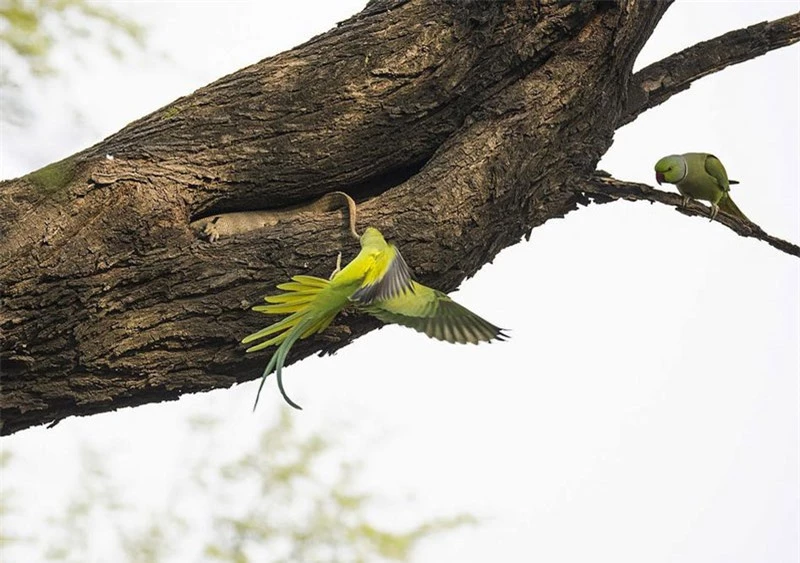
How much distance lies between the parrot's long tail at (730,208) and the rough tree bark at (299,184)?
7.3 inches

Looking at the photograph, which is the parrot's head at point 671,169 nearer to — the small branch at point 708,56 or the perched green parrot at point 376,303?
the small branch at point 708,56

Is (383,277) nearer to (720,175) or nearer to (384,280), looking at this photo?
(384,280)

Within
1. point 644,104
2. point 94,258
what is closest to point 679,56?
point 644,104

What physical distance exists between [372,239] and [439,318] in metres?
0.26

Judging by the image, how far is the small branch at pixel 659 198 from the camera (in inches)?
101

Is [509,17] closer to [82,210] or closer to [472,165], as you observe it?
[472,165]

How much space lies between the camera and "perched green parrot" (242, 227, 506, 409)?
1.83 metres

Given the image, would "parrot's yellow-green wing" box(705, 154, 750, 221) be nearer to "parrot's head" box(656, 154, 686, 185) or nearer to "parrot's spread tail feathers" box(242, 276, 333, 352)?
"parrot's head" box(656, 154, 686, 185)

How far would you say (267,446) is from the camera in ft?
8.70

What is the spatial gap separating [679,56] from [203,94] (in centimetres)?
129

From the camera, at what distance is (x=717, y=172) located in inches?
105

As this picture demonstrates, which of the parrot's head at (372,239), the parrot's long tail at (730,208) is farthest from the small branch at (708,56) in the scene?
the parrot's head at (372,239)

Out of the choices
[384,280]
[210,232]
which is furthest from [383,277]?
[210,232]

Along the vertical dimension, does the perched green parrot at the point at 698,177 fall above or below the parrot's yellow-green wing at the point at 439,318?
above
